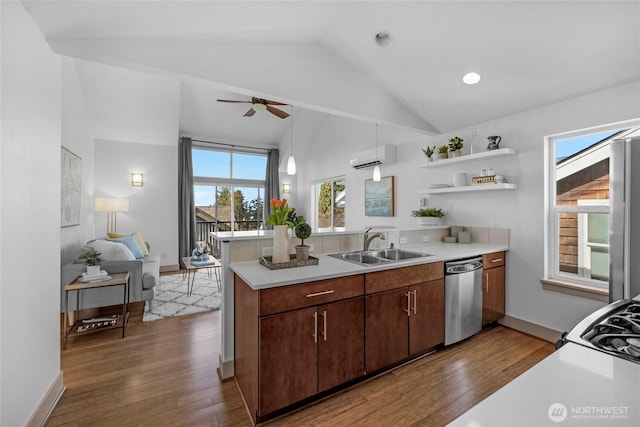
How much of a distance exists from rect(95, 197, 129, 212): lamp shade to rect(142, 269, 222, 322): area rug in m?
1.42

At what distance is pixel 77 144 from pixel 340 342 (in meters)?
4.74

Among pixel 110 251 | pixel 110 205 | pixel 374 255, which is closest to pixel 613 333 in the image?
pixel 374 255

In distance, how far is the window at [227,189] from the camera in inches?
262

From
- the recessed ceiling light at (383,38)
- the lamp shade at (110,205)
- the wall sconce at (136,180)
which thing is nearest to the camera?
the recessed ceiling light at (383,38)

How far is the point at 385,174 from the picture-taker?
4707 mm

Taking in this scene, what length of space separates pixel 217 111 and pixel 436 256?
5.27 meters

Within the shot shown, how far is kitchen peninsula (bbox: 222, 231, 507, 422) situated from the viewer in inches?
65.9

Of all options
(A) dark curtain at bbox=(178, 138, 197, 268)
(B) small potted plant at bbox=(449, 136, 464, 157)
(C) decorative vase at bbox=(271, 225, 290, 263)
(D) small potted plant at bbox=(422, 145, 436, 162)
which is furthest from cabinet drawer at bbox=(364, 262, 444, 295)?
(A) dark curtain at bbox=(178, 138, 197, 268)

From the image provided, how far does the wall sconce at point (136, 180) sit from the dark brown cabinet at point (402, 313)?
528 cm

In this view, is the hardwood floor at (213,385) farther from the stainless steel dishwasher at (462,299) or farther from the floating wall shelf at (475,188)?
the floating wall shelf at (475,188)

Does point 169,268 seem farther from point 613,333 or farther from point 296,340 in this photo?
point 613,333

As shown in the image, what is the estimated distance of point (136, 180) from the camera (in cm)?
546

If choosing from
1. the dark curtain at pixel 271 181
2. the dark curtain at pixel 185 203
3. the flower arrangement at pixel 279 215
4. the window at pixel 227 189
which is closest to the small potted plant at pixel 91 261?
the flower arrangement at pixel 279 215

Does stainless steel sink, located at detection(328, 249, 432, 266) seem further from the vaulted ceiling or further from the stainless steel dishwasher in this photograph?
the vaulted ceiling
